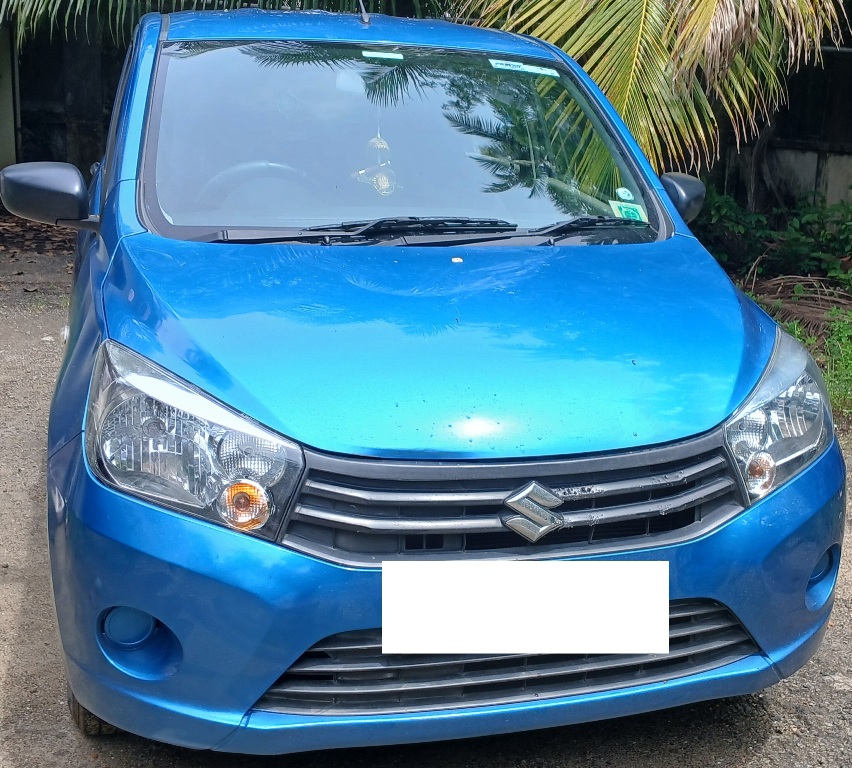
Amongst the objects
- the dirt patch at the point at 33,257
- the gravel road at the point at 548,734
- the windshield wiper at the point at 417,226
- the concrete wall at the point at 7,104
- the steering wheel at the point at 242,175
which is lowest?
the dirt patch at the point at 33,257

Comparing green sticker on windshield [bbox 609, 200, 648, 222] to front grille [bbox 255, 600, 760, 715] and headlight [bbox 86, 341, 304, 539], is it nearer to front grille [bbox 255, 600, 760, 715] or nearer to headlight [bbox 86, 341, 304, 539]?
front grille [bbox 255, 600, 760, 715]

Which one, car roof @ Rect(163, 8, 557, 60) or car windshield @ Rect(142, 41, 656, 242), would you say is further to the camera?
car roof @ Rect(163, 8, 557, 60)

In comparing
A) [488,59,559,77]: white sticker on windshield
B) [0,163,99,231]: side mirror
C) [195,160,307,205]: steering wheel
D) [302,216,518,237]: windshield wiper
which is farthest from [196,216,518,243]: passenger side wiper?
[488,59,559,77]: white sticker on windshield

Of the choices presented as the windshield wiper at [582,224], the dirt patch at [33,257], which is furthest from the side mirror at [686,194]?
the dirt patch at [33,257]

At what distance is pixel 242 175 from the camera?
9.22 feet

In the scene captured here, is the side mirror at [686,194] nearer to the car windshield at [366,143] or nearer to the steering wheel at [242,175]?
the car windshield at [366,143]

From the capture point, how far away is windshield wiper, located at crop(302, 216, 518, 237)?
2.66 metres

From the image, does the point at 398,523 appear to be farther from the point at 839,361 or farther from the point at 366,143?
the point at 839,361

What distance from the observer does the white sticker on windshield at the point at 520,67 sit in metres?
3.37

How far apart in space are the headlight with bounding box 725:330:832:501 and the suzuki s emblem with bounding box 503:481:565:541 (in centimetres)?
41

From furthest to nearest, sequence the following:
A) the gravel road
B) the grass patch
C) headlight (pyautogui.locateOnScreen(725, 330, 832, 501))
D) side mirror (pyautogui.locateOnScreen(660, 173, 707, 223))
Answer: the grass patch, side mirror (pyautogui.locateOnScreen(660, 173, 707, 223)), the gravel road, headlight (pyautogui.locateOnScreen(725, 330, 832, 501))

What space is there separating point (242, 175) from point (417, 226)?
499 mm

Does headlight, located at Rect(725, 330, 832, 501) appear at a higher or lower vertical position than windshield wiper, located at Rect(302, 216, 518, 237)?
lower

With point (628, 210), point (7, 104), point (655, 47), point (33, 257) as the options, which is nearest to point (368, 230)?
point (628, 210)
